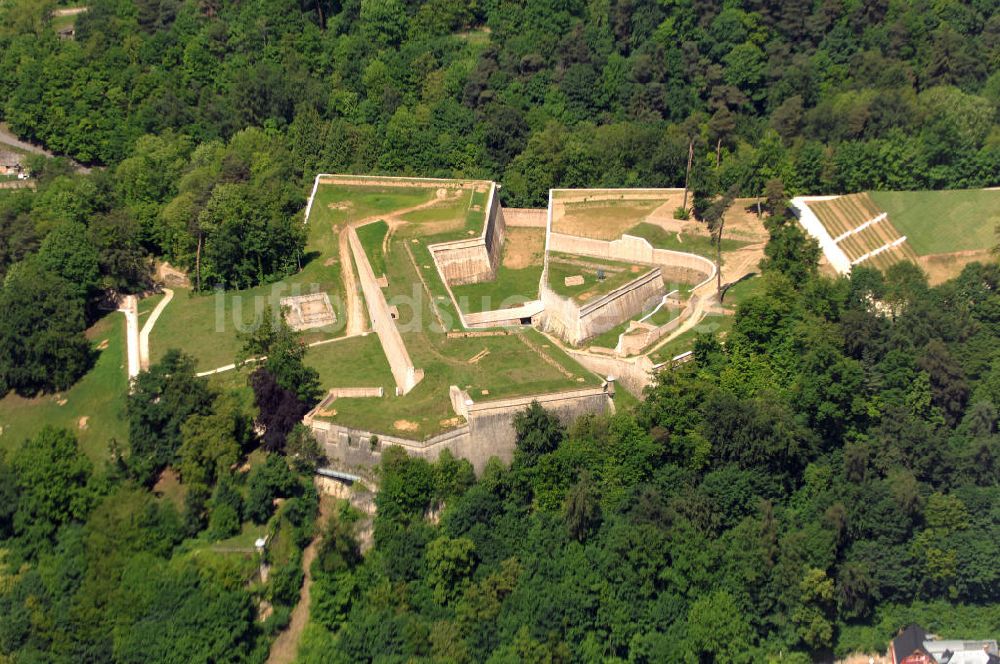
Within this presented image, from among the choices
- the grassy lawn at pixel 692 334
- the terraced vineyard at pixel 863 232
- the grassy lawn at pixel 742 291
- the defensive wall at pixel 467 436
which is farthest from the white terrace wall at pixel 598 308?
the terraced vineyard at pixel 863 232

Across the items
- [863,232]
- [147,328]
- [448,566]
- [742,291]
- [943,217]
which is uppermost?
[943,217]

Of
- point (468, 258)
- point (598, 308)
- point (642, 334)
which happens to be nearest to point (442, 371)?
point (598, 308)

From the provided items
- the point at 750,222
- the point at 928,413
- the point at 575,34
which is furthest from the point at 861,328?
the point at 575,34

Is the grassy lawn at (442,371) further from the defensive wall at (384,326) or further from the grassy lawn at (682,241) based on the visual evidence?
the grassy lawn at (682,241)

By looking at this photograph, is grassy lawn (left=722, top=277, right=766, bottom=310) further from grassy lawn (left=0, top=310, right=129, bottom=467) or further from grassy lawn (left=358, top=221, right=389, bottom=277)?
grassy lawn (left=0, top=310, right=129, bottom=467)

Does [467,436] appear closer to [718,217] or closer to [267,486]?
[267,486]

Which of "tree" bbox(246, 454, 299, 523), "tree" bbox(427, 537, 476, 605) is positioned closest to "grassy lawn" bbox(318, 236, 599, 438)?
"tree" bbox(246, 454, 299, 523)

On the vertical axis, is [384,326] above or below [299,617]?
above
